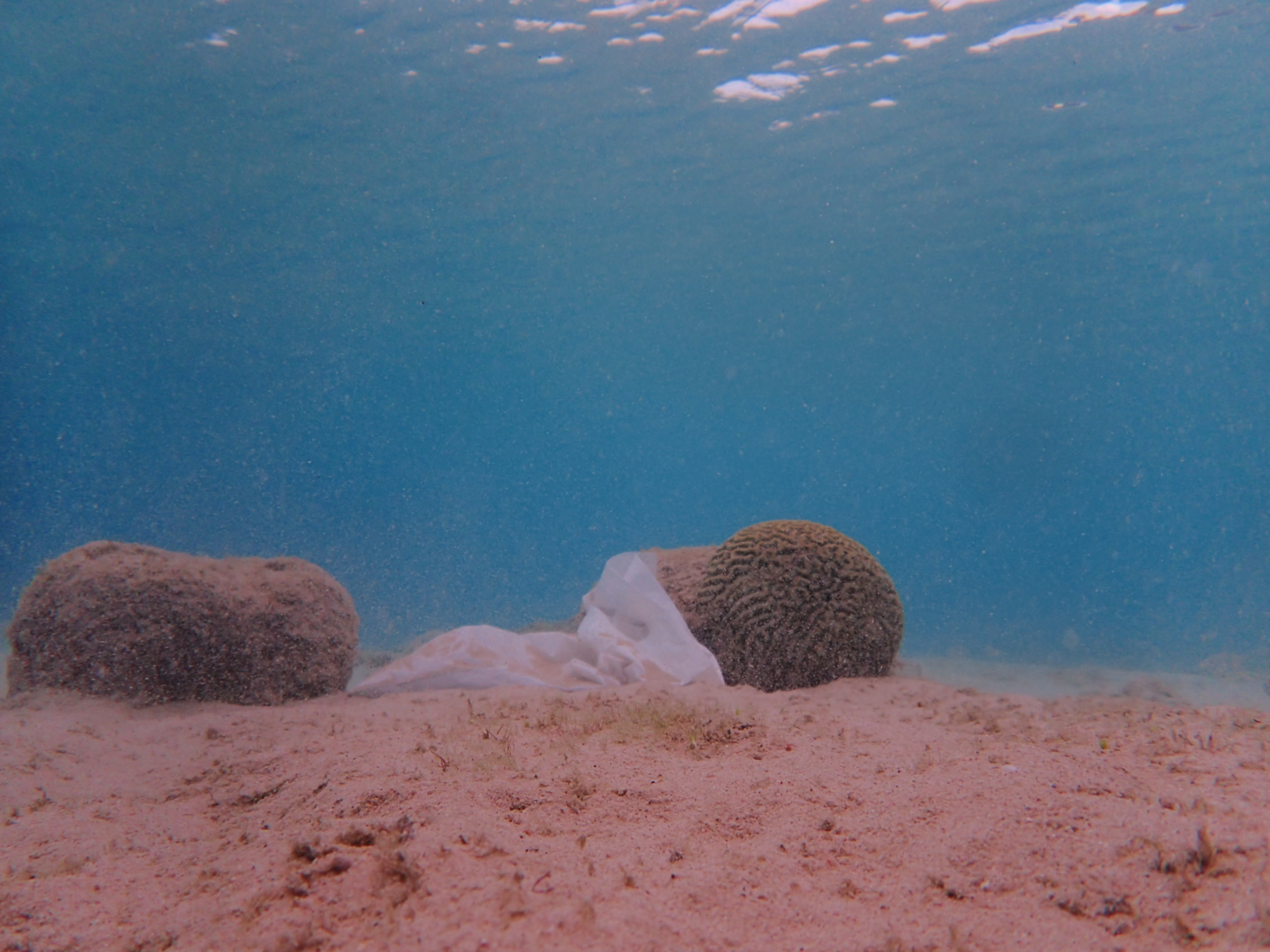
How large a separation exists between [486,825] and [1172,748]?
274 cm

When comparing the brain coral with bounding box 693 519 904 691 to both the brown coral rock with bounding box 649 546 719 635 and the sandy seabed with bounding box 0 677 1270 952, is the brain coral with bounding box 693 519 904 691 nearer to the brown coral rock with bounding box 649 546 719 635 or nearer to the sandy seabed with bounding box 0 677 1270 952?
the brown coral rock with bounding box 649 546 719 635

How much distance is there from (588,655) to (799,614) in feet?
5.77

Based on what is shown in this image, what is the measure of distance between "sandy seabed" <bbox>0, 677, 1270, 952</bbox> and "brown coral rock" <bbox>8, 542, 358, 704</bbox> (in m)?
1.22

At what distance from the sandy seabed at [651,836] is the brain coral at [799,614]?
1.82m

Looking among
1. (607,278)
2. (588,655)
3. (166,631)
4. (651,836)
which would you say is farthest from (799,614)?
(607,278)

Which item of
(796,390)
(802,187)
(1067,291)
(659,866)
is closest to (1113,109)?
(802,187)

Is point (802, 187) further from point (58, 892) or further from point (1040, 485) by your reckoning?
point (1040, 485)

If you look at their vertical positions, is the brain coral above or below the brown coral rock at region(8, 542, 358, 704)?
below

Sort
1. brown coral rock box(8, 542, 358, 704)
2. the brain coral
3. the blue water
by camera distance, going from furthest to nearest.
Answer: the blue water, the brain coral, brown coral rock box(8, 542, 358, 704)

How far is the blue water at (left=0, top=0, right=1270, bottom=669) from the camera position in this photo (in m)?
16.0

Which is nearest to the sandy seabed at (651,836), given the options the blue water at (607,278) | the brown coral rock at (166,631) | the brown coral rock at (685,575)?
the brown coral rock at (166,631)

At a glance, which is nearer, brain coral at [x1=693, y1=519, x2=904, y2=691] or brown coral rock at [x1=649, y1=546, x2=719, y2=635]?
brain coral at [x1=693, y1=519, x2=904, y2=691]

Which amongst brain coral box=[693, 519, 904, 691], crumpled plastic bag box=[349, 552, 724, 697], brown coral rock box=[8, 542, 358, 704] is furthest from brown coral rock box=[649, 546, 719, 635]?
brown coral rock box=[8, 542, 358, 704]

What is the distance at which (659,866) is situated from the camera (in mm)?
1769
